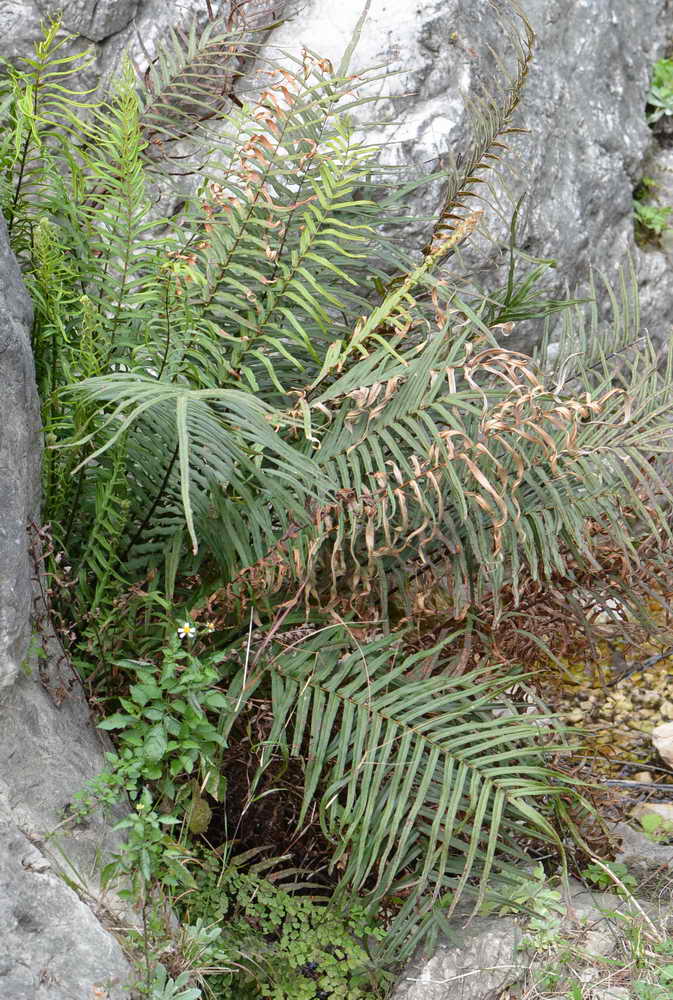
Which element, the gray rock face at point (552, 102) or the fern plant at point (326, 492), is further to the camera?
the gray rock face at point (552, 102)

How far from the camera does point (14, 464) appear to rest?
1.50 meters

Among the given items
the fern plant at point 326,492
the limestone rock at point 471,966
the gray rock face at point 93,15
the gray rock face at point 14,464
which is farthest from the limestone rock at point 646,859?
the gray rock face at point 93,15

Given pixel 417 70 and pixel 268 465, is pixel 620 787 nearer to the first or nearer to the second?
pixel 268 465

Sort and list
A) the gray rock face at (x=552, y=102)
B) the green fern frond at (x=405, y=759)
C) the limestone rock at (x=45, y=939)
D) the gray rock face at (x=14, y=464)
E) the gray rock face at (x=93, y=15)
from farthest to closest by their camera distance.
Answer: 1. the gray rock face at (x=552, y=102)
2. the gray rock face at (x=93, y=15)
3. the green fern frond at (x=405, y=759)
4. the gray rock face at (x=14, y=464)
5. the limestone rock at (x=45, y=939)

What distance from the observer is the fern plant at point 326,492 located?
165cm

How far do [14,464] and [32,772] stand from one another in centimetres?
48

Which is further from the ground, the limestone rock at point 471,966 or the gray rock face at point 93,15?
the gray rock face at point 93,15

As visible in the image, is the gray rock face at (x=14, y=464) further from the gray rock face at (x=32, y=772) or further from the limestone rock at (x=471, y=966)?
the limestone rock at (x=471, y=966)

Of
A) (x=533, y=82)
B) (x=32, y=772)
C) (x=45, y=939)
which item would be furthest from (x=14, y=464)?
(x=533, y=82)

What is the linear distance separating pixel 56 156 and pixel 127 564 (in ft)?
3.60

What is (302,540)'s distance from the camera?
1.74 m

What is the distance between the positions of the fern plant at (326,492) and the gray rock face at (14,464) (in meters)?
0.10

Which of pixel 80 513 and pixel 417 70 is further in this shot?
pixel 417 70

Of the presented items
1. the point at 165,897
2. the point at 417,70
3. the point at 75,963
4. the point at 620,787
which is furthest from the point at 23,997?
the point at 417,70
